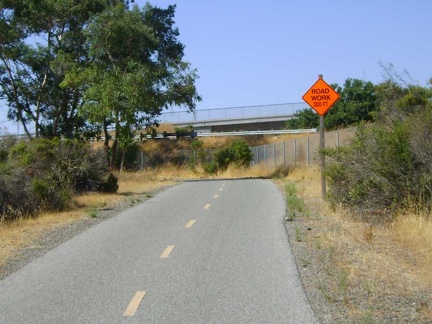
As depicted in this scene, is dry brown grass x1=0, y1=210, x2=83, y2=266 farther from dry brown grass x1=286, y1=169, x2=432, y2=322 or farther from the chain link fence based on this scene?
the chain link fence

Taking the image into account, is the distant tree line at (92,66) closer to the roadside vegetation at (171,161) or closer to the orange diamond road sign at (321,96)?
the roadside vegetation at (171,161)

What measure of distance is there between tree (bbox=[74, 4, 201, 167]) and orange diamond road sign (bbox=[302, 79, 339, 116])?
1847 centimetres

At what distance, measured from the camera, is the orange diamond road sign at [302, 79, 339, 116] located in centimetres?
2050

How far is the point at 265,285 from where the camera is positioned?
8.79m

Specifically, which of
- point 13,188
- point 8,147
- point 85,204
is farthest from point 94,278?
point 8,147

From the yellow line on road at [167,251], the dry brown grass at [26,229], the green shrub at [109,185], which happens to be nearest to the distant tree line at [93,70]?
the green shrub at [109,185]

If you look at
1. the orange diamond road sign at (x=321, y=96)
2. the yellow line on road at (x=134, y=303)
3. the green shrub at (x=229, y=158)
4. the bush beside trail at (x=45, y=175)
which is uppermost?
the orange diamond road sign at (x=321, y=96)

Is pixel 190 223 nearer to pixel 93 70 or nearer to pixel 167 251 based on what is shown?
pixel 167 251

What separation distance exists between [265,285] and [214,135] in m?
69.8

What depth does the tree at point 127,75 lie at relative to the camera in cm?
3781

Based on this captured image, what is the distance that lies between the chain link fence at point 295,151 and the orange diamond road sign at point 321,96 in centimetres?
1011

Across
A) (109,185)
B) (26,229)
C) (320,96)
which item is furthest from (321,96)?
(109,185)

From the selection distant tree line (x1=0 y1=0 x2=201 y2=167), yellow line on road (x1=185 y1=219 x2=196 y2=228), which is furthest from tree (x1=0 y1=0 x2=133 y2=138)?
yellow line on road (x1=185 y1=219 x2=196 y2=228)

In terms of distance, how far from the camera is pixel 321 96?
2061cm
